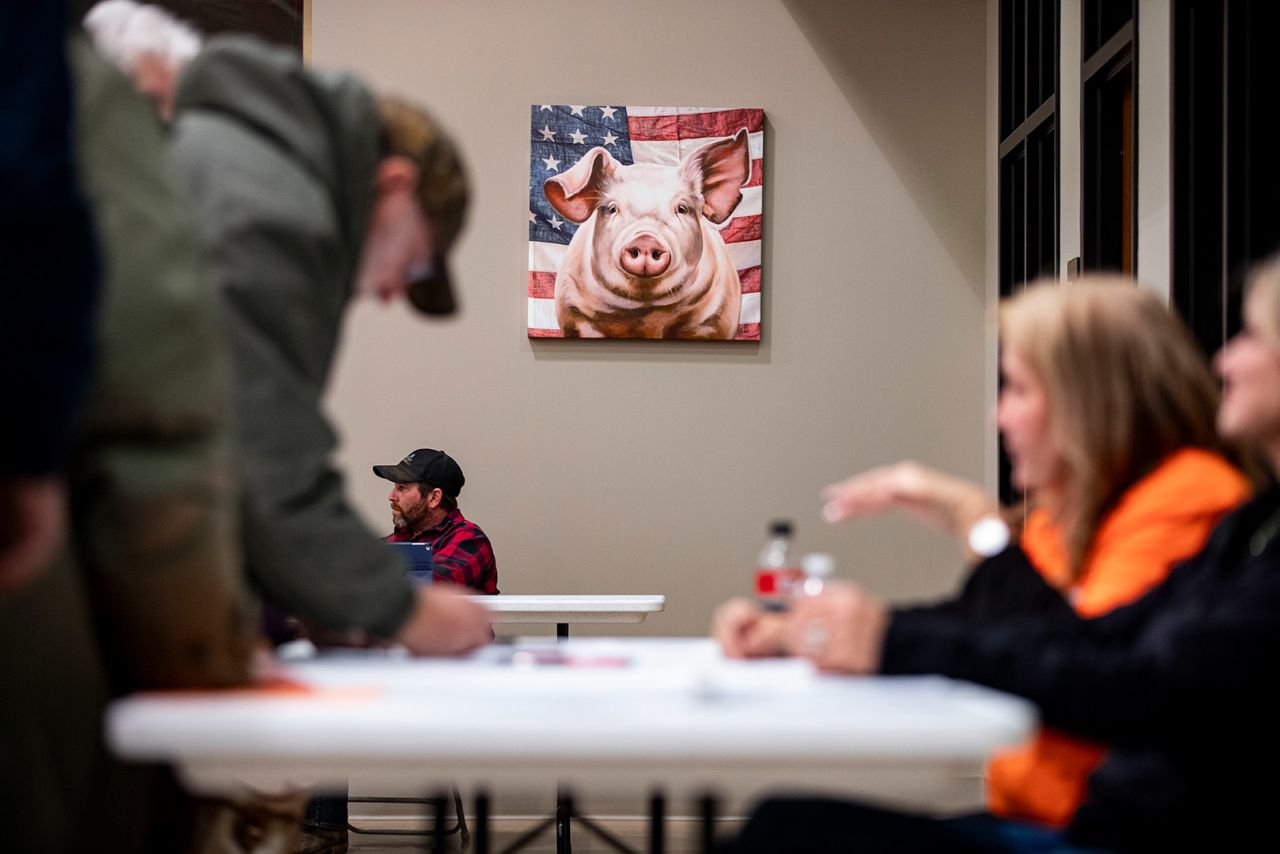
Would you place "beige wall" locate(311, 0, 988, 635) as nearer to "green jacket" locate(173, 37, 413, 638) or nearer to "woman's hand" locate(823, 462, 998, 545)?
"woman's hand" locate(823, 462, 998, 545)

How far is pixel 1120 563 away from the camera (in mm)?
1429

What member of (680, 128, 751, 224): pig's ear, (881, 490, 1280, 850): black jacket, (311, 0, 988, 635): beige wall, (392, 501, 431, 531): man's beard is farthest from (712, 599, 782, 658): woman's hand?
(680, 128, 751, 224): pig's ear

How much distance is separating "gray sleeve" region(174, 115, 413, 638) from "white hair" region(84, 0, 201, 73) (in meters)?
0.32

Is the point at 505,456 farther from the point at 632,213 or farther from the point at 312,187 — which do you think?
the point at 312,187

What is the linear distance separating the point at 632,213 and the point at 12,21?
204 inches

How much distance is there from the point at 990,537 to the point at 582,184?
14.8ft

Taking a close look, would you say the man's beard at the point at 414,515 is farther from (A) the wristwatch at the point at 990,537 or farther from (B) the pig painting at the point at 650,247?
(A) the wristwatch at the point at 990,537

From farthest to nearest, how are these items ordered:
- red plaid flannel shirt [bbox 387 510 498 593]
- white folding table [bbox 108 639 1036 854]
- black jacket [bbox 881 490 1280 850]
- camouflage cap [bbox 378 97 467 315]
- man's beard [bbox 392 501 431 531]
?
man's beard [bbox 392 501 431 531], red plaid flannel shirt [bbox 387 510 498 593], camouflage cap [bbox 378 97 467 315], black jacket [bbox 881 490 1280 850], white folding table [bbox 108 639 1036 854]

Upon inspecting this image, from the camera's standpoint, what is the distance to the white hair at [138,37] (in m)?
1.62

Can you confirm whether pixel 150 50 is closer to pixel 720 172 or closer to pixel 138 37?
pixel 138 37

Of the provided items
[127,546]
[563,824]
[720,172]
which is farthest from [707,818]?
[720,172]

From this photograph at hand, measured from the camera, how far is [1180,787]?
114 centimetres

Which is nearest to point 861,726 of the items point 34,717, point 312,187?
point 34,717

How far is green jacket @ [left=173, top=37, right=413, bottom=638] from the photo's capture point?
4.22ft
